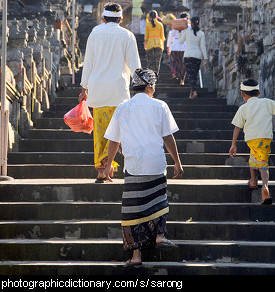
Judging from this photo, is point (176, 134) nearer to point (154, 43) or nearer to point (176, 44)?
point (154, 43)

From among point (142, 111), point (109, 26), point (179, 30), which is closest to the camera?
point (142, 111)

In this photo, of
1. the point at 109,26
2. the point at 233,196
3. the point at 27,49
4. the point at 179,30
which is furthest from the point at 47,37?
the point at 233,196

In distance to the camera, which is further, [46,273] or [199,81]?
[199,81]

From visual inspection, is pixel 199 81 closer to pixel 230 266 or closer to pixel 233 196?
pixel 233 196

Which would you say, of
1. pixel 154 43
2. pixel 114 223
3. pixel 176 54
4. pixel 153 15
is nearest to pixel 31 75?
pixel 154 43

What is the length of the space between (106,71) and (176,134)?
10.6 ft

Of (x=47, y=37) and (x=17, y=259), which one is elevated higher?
(x=47, y=37)

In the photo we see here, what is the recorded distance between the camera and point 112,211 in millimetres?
7941

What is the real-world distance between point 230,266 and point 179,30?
10.1 m

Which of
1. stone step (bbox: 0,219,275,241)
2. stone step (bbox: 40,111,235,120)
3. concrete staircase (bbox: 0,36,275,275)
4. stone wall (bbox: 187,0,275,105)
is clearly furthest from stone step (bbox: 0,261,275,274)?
stone step (bbox: 40,111,235,120)

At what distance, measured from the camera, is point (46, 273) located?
696 centimetres

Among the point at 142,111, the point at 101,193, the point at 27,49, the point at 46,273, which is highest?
the point at 27,49

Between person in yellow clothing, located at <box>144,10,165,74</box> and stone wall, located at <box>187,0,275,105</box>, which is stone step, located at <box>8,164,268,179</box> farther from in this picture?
person in yellow clothing, located at <box>144,10,165,74</box>

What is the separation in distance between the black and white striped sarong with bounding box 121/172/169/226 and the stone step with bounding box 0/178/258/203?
54.6 inches
